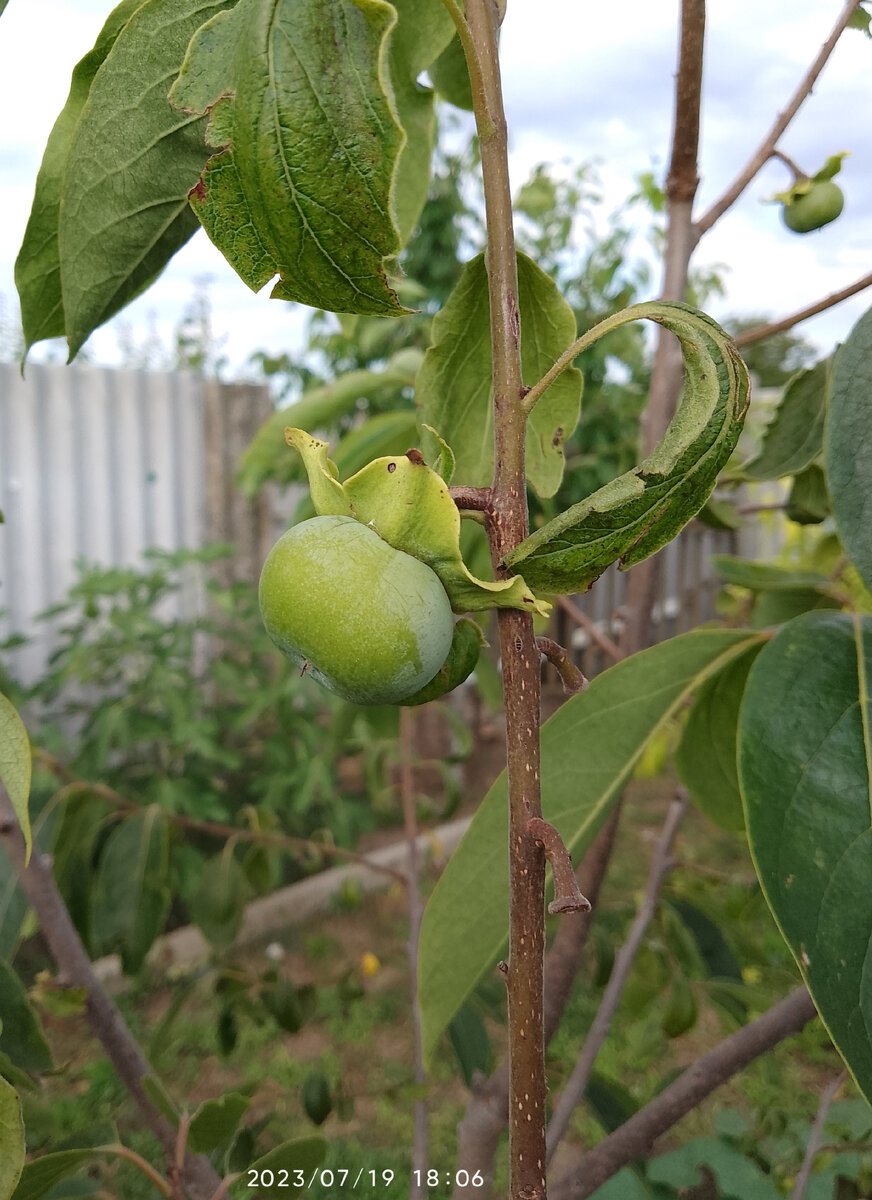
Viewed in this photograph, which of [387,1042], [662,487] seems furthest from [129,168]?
[387,1042]

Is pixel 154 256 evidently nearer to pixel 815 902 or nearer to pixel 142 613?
pixel 815 902

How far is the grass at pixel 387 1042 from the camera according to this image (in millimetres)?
1361

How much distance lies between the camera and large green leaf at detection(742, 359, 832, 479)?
0.80 meters

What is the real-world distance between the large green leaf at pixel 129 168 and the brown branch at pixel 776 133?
19.7 inches

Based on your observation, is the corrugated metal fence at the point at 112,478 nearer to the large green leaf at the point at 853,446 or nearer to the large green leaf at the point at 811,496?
the large green leaf at the point at 811,496

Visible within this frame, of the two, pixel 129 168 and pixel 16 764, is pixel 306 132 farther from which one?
pixel 16 764

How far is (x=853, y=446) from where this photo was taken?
0.51 metres

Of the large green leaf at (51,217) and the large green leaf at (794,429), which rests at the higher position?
the large green leaf at (51,217)

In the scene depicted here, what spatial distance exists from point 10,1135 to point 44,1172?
19 cm

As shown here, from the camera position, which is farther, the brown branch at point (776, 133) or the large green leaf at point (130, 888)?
the large green leaf at point (130, 888)

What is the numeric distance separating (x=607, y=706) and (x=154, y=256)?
18.8 inches

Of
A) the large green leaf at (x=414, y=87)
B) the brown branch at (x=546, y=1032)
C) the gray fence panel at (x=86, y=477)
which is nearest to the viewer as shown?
the large green leaf at (x=414, y=87)

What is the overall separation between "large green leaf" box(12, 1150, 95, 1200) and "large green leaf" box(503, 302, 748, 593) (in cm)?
58
